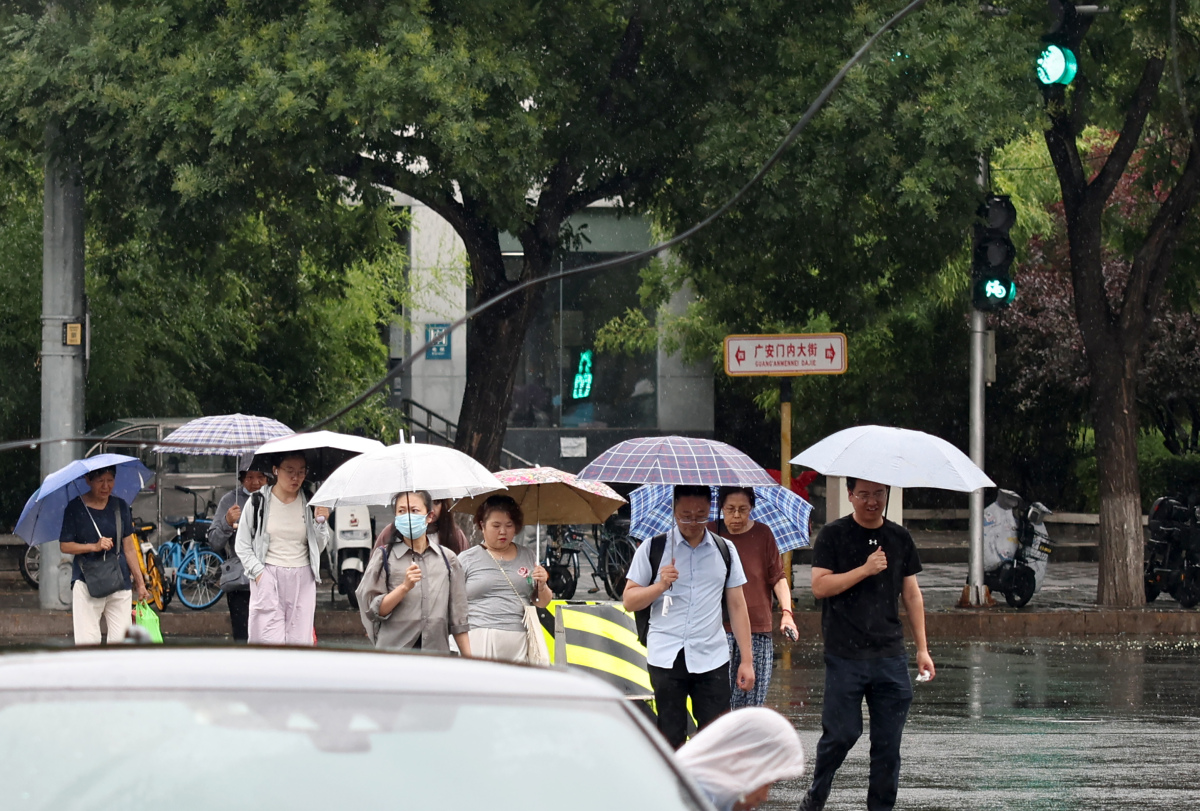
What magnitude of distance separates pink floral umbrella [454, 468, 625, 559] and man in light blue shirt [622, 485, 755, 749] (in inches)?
76.4

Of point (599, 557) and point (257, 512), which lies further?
point (599, 557)

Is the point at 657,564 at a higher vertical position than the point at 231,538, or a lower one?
higher

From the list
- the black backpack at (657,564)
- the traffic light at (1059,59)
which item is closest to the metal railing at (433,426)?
the traffic light at (1059,59)

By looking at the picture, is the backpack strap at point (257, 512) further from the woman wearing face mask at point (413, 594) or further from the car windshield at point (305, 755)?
the car windshield at point (305, 755)

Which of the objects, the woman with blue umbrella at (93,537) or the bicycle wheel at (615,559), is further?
the bicycle wheel at (615,559)

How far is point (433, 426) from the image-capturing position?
31.5 metres

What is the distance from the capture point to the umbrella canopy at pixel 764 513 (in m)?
9.56

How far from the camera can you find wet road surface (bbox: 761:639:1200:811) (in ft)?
27.7

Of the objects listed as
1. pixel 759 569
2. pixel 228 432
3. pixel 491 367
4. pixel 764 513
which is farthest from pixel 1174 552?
pixel 759 569

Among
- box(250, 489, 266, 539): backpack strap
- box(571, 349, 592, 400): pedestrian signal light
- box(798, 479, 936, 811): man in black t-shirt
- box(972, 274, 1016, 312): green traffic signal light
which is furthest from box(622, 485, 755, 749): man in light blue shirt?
box(571, 349, 592, 400): pedestrian signal light

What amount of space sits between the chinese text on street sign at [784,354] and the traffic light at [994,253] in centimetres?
157

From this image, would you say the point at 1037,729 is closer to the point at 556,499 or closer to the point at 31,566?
the point at 556,499

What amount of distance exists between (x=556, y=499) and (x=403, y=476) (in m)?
1.56

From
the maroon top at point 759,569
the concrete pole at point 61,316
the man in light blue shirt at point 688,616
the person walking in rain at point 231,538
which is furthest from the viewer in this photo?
the concrete pole at point 61,316
